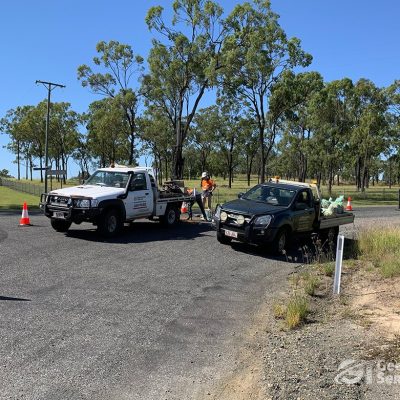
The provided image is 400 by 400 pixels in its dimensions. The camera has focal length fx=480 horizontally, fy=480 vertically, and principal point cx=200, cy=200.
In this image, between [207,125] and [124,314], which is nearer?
[124,314]

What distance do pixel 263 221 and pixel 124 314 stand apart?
17.8ft

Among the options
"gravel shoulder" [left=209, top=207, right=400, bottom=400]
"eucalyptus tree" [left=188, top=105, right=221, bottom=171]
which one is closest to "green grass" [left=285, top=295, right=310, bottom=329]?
"gravel shoulder" [left=209, top=207, right=400, bottom=400]

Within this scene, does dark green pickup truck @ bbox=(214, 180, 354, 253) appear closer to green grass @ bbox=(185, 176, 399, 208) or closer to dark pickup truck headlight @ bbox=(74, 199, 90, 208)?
dark pickup truck headlight @ bbox=(74, 199, 90, 208)

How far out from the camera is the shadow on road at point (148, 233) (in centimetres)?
1298

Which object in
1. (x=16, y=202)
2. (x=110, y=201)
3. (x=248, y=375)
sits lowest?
(x=16, y=202)

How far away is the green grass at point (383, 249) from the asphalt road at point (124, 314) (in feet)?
6.39

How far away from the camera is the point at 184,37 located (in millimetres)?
38031

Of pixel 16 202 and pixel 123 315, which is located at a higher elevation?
pixel 123 315

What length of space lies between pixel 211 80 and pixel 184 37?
14.7 feet

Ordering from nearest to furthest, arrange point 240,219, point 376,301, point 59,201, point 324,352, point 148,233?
point 324,352
point 376,301
point 240,219
point 59,201
point 148,233

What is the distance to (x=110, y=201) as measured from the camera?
1295 cm

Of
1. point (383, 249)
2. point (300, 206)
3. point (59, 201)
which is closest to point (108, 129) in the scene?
point (59, 201)

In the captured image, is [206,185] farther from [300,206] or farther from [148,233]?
[300,206]

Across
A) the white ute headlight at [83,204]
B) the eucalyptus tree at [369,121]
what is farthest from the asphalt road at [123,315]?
the eucalyptus tree at [369,121]
